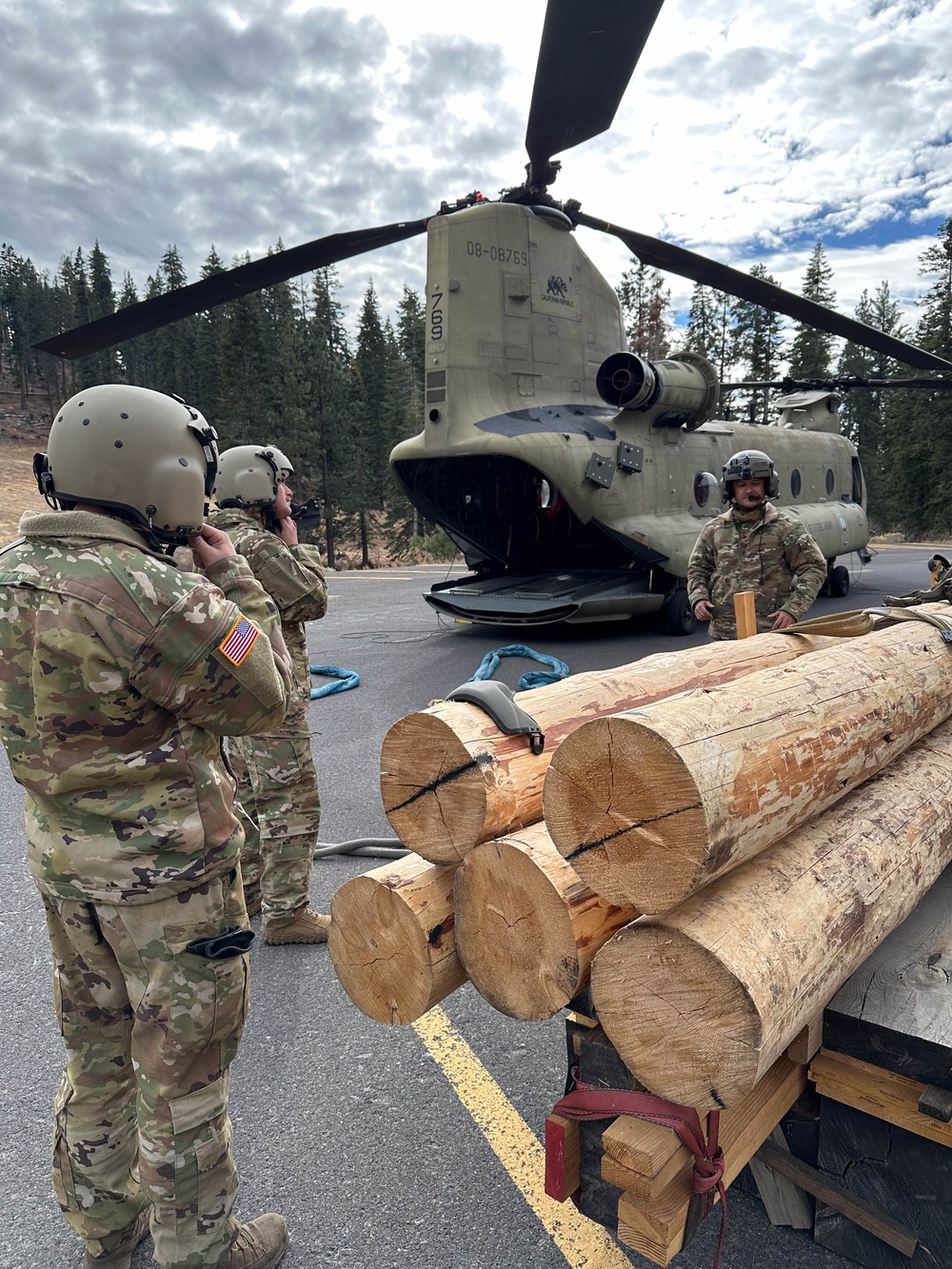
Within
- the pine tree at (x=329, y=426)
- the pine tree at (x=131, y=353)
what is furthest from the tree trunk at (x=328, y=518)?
the pine tree at (x=131, y=353)

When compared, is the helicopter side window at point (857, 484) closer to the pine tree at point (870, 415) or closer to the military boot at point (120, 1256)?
the military boot at point (120, 1256)

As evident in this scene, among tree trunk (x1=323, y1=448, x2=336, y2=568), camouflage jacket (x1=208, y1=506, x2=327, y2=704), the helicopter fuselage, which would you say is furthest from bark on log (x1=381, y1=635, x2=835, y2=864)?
tree trunk (x1=323, y1=448, x2=336, y2=568)

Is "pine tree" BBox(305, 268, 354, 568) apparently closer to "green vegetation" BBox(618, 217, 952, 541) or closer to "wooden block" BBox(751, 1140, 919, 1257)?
"green vegetation" BBox(618, 217, 952, 541)

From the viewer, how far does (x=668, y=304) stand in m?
48.5

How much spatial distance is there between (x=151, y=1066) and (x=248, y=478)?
8.25 feet

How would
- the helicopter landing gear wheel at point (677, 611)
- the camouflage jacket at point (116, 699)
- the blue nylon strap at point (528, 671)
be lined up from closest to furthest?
the camouflage jacket at point (116, 699)
the blue nylon strap at point (528, 671)
the helicopter landing gear wheel at point (677, 611)

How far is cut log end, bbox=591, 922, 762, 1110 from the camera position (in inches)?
57.2

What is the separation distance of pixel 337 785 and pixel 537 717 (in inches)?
136

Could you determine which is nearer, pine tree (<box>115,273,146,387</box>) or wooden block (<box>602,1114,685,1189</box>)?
wooden block (<box>602,1114,685,1189</box>)

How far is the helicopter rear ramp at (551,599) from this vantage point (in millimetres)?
9312

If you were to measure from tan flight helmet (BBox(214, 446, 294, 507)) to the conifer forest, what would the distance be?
17907 millimetres

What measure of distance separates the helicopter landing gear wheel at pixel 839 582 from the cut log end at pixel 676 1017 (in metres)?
13.6

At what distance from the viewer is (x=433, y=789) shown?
2.03m

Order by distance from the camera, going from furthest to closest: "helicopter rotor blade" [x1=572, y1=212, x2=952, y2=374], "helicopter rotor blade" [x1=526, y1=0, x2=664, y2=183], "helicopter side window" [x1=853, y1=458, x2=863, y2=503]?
"helicopter side window" [x1=853, y1=458, x2=863, y2=503], "helicopter rotor blade" [x1=572, y1=212, x2=952, y2=374], "helicopter rotor blade" [x1=526, y1=0, x2=664, y2=183]
